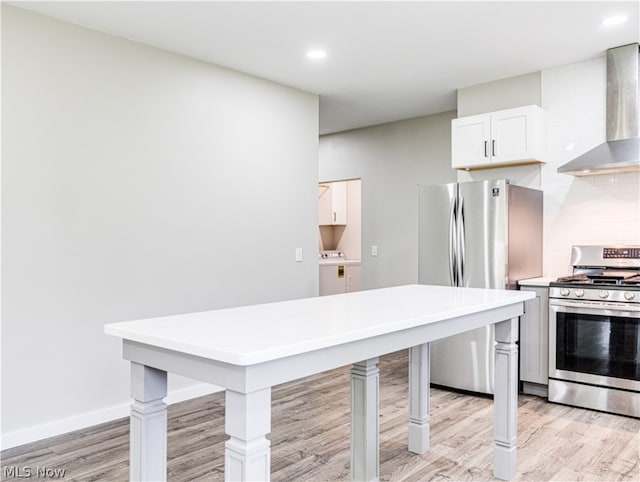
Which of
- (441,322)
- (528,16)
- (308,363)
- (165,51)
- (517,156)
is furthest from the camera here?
(517,156)

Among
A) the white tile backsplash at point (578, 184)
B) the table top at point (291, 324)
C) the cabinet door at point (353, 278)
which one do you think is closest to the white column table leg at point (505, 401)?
the table top at point (291, 324)

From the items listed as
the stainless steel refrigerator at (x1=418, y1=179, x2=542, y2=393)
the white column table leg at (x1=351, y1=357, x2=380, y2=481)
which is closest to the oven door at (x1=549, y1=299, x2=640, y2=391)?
the stainless steel refrigerator at (x1=418, y1=179, x2=542, y2=393)

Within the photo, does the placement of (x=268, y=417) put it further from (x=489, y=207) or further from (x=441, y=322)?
(x=489, y=207)

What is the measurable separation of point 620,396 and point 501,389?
140cm

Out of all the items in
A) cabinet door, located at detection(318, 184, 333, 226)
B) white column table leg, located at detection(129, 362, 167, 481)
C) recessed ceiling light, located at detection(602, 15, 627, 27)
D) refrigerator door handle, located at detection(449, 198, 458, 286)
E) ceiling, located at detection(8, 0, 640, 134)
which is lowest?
white column table leg, located at detection(129, 362, 167, 481)

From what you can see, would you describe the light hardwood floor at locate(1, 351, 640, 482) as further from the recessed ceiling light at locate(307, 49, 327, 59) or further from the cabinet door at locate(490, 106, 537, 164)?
the recessed ceiling light at locate(307, 49, 327, 59)

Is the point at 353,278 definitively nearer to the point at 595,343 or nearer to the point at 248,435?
the point at 595,343

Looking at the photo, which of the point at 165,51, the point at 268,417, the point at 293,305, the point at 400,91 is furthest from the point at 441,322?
the point at 400,91

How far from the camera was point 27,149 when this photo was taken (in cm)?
296

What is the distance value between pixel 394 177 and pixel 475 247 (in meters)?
2.27

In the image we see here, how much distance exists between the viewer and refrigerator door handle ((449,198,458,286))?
394 cm

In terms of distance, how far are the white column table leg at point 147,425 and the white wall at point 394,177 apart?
4339 mm

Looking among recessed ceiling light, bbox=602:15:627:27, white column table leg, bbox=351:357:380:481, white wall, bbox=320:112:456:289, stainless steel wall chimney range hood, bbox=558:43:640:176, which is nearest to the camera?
white column table leg, bbox=351:357:380:481

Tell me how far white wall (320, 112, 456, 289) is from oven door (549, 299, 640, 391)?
2212mm
